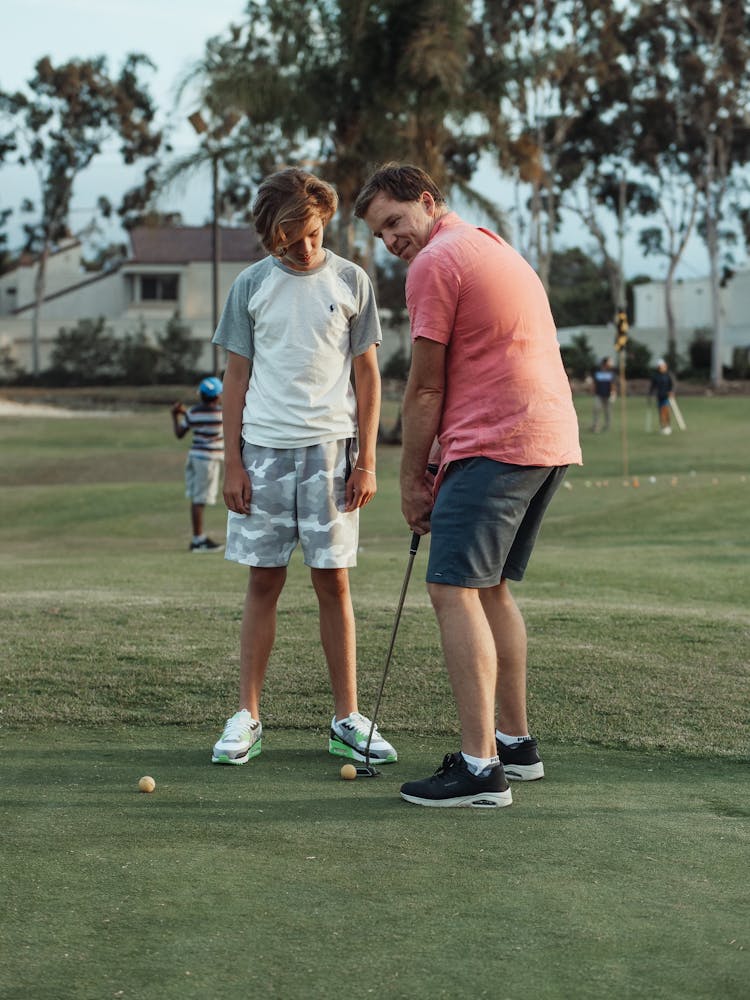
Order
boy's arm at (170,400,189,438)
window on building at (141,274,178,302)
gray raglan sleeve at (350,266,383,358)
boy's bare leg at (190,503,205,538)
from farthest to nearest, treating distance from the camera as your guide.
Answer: window on building at (141,274,178,302), boy's arm at (170,400,189,438), boy's bare leg at (190,503,205,538), gray raglan sleeve at (350,266,383,358)

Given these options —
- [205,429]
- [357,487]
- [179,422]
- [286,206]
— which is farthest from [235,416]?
[179,422]

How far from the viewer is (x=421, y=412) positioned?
14.6 feet

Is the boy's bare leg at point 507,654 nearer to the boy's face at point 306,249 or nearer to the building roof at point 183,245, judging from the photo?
the boy's face at point 306,249

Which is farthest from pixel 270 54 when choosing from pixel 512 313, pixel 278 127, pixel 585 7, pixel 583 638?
pixel 512 313

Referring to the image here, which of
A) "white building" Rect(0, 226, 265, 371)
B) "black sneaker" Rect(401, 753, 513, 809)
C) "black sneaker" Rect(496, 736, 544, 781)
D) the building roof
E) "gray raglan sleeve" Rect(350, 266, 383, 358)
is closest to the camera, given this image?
"black sneaker" Rect(401, 753, 513, 809)

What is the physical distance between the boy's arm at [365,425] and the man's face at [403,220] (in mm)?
542

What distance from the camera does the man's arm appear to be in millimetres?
4379

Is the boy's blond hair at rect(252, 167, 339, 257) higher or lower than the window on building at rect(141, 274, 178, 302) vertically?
lower

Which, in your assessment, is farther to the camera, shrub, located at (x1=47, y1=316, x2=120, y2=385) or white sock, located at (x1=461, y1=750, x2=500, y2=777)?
shrub, located at (x1=47, y1=316, x2=120, y2=385)

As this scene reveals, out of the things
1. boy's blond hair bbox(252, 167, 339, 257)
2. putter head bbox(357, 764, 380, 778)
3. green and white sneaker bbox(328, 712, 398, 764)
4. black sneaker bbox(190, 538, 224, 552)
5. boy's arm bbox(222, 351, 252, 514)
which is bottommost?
black sneaker bbox(190, 538, 224, 552)

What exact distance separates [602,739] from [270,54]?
25816 mm

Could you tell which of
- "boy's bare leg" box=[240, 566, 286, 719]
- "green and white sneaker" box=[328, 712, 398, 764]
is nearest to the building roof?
"boy's bare leg" box=[240, 566, 286, 719]

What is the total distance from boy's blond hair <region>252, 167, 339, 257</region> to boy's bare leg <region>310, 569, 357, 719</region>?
124cm

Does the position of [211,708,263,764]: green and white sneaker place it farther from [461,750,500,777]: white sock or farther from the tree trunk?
the tree trunk
